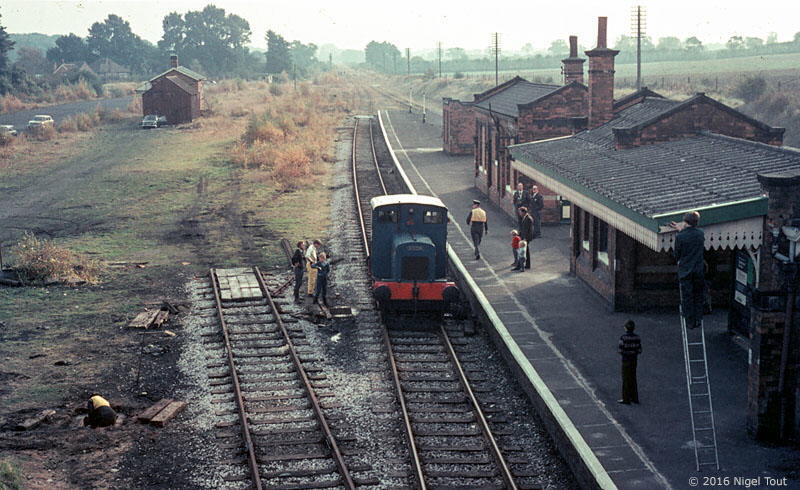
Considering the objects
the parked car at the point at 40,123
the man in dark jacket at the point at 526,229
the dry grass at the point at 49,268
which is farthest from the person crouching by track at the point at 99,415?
the parked car at the point at 40,123

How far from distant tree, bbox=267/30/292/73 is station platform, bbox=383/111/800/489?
133 metres

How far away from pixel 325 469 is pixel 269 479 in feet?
2.42

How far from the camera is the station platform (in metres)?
11.1

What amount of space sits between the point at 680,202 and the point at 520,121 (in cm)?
1472

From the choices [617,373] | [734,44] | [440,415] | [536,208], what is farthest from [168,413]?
[734,44]

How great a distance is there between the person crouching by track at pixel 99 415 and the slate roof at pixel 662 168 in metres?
8.84

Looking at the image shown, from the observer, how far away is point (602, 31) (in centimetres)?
2528

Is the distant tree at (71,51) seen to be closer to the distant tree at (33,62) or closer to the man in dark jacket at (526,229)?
the distant tree at (33,62)

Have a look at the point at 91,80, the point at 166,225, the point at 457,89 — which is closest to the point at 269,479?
the point at 166,225

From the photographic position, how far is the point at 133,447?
12.6m

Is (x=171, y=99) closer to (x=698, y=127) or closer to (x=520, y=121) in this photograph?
(x=520, y=121)

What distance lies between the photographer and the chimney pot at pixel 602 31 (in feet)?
81.8

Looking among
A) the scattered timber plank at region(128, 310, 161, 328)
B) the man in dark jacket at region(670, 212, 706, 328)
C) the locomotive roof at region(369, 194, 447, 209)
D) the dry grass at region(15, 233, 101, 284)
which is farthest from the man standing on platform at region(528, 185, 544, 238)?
the man in dark jacket at region(670, 212, 706, 328)

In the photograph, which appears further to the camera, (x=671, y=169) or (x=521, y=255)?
(x=521, y=255)
